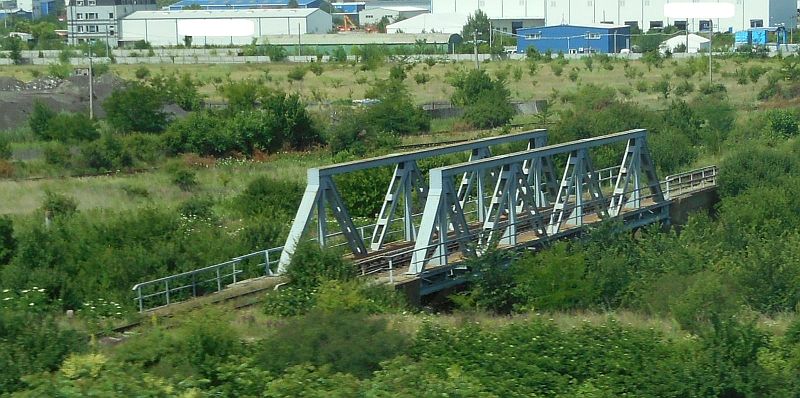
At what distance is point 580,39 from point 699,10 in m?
10.5

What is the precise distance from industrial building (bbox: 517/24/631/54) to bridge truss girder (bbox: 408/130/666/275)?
64.5 m

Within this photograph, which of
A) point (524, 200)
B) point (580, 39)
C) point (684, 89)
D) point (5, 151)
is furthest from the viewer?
point (580, 39)

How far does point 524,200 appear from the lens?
23.3 meters

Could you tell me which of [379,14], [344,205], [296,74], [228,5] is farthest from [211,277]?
[379,14]

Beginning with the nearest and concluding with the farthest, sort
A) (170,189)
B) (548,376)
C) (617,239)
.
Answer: (548,376) → (617,239) → (170,189)

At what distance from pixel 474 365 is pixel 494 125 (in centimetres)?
3606

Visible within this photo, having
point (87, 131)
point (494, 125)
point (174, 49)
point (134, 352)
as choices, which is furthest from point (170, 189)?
point (174, 49)

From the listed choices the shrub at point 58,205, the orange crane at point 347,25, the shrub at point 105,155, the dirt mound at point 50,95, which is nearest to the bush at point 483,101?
the shrub at point 105,155

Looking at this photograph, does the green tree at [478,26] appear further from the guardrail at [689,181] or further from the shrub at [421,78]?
the guardrail at [689,181]

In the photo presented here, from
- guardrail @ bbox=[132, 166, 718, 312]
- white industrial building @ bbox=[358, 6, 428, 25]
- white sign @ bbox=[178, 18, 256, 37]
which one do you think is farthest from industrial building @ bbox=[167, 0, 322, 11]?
guardrail @ bbox=[132, 166, 718, 312]

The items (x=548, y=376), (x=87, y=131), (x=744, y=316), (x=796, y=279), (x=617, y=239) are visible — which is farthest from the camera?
(x=87, y=131)

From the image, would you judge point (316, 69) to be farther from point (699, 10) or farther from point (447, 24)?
point (447, 24)

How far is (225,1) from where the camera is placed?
11544cm

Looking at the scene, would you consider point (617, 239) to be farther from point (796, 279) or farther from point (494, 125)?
point (494, 125)
